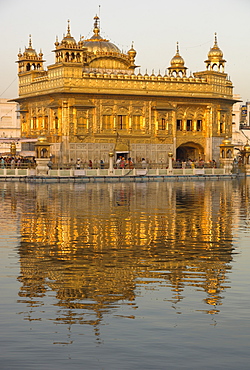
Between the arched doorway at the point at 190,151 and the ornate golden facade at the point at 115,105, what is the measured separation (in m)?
0.08

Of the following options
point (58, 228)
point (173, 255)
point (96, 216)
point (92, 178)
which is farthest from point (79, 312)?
point (92, 178)

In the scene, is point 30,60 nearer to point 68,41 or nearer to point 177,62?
point 68,41

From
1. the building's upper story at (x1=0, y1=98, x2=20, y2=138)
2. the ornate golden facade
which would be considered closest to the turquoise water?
the ornate golden facade

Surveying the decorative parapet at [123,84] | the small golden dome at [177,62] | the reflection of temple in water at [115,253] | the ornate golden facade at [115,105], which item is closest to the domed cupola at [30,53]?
the ornate golden facade at [115,105]

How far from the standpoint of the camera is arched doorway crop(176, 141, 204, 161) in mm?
59031

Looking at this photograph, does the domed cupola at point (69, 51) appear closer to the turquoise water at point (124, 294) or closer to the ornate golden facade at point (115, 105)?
the ornate golden facade at point (115, 105)

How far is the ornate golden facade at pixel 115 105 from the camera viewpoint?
53.1m

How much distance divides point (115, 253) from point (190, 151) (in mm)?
48067

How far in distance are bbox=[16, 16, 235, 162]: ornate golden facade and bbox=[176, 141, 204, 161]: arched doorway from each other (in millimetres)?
78

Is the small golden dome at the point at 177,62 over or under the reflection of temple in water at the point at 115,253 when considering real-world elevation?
over

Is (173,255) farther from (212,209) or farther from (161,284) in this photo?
(212,209)

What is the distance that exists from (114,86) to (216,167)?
9.42 metres

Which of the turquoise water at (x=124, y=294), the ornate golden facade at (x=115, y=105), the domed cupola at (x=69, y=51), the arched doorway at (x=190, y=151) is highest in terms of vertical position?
the domed cupola at (x=69, y=51)

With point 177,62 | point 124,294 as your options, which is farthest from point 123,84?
point 124,294
